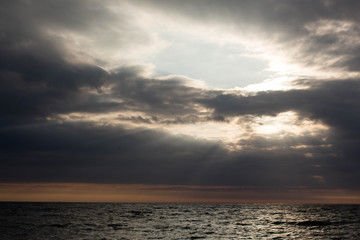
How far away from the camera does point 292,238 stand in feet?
156

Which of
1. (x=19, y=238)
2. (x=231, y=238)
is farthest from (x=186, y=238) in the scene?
(x=19, y=238)

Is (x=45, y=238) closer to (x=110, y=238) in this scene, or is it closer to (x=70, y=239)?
(x=70, y=239)

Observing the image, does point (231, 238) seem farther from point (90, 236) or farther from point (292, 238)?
point (90, 236)

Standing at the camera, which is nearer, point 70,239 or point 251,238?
point 70,239

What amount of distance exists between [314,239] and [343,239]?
4.52 meters

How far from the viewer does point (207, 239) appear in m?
42.9

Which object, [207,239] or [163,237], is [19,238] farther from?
[207,239]

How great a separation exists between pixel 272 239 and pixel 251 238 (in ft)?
10.6

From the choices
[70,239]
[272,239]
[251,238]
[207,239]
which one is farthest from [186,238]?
[70,239]

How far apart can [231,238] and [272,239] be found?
652 centimetres

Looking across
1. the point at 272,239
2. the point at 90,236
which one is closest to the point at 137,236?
the point at 90,236

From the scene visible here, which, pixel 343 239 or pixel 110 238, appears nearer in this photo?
pixel 110 238

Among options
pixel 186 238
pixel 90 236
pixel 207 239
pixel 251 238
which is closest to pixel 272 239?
pixel 251 238

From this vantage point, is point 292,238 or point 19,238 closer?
point 19,238
